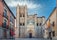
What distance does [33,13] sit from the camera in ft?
19.2

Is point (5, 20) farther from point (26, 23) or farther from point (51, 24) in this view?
point (51, 24)

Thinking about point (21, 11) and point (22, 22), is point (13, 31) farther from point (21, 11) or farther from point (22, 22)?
point (21, 11)

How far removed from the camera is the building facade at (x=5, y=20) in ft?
18.4

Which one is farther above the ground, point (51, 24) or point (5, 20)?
point (5, 20)

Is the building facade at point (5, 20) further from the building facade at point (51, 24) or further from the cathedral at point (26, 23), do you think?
the building facade at point (51, 24)

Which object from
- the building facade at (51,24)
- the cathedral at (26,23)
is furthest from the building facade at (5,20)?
the building facade at (51,24)

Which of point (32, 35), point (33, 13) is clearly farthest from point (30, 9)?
point (32, 35)

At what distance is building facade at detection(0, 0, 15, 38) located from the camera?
560cm

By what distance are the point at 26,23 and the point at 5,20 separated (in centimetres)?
83

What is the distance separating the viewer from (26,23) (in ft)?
20.2

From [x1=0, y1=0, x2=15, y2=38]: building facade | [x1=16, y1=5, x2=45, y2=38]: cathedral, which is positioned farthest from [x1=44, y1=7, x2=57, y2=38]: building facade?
[x1=0, y1=0, x2=15, y2=38]: building facade

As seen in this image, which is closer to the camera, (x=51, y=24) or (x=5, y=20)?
(x=5, y=20)

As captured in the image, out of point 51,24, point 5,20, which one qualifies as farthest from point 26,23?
point 51,24

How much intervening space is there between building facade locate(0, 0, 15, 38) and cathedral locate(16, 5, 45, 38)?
23 cm
